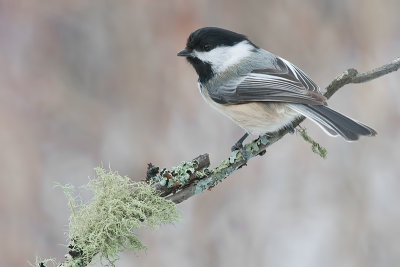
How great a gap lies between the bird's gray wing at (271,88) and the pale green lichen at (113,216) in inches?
25.8

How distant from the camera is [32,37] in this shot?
8.64 ft

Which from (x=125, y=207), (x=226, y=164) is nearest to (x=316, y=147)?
(x=226, y=164)

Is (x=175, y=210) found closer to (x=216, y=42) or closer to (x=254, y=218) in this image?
(x=216, y=42)

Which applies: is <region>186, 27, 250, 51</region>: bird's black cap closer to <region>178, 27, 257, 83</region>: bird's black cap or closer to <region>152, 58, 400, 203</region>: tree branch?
<region>178, 27, 257, 83</region>: bird's black cap

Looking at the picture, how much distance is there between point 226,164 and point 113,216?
36 cm

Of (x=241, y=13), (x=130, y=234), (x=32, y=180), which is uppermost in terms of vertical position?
(x=241, y=13)

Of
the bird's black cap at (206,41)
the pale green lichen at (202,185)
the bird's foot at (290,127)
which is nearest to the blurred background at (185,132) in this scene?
the bird's black cap at (206,41)

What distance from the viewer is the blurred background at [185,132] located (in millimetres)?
2465

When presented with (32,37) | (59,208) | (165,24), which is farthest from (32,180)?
(165,24)

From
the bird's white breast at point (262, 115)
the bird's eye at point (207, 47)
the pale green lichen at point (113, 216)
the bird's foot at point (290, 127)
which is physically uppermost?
the bird's eye at point (207, 47)

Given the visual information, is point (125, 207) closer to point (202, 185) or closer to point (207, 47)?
point (202, 185)

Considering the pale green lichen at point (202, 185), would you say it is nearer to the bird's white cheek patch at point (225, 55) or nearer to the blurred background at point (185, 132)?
the bird's white cheek patch at point (225, 55)

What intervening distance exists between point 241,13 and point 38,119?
112 centimetres

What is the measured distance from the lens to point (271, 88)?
184 cm
